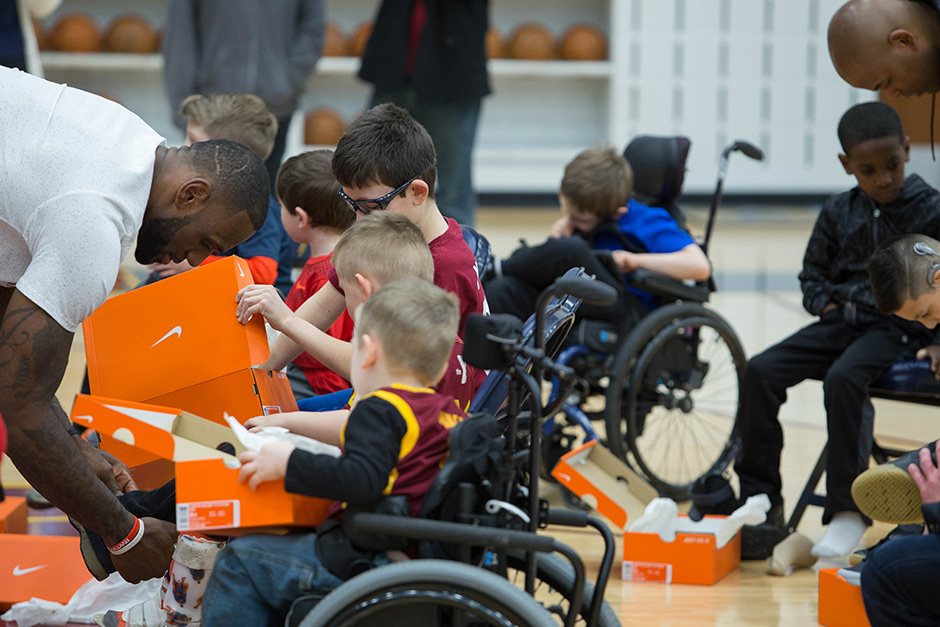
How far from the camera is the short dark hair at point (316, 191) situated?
2.62m

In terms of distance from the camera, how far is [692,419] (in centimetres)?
458

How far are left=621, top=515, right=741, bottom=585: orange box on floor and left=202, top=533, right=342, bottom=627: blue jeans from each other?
1.34 m

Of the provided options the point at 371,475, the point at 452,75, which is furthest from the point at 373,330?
the point at 452,75

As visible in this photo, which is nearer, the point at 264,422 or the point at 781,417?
the point at 264,422

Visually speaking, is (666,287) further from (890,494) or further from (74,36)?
(74,36)

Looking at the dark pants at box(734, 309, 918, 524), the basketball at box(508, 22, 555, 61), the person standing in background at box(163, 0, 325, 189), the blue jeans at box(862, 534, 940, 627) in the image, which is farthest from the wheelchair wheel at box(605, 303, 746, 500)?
the basketball at box(508, 22, 555, 61)

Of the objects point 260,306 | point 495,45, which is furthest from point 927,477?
point 495,45

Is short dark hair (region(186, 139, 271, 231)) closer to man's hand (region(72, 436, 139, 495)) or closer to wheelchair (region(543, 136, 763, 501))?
man's hand (region(72, 436, 139, 495))

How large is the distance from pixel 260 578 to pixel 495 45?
8.78 meters

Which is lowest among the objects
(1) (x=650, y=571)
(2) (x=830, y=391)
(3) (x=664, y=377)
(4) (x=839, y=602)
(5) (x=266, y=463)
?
(1) (x=650, y=571)

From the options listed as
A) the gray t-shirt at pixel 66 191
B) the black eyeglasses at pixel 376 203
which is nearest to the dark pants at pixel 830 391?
the black eyeglasses at pixel 376 203

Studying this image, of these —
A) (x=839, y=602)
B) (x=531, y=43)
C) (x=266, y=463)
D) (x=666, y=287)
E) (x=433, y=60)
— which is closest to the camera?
(x=266, y=463)

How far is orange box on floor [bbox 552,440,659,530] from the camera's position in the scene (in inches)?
109

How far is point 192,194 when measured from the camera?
1903mm
